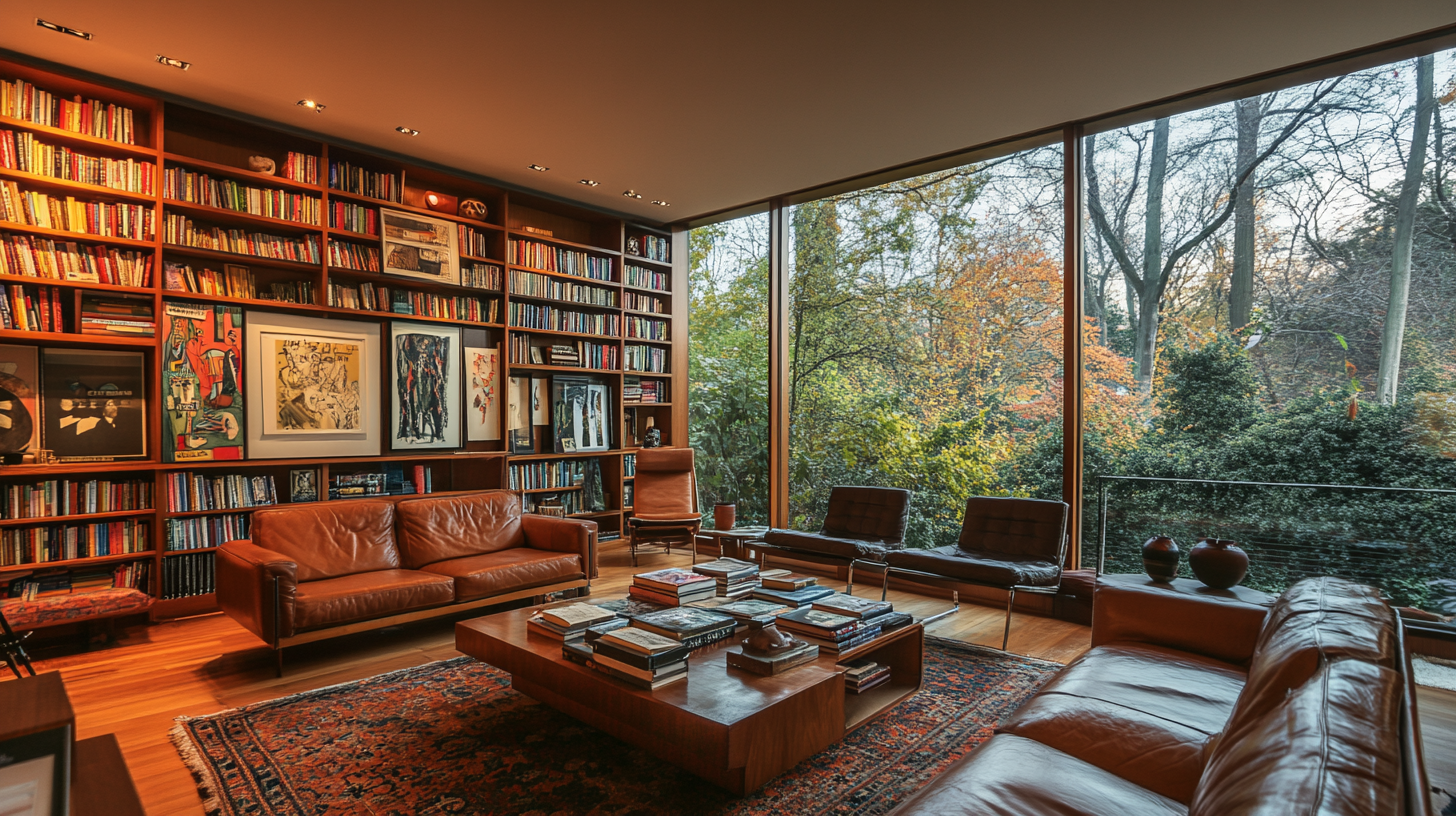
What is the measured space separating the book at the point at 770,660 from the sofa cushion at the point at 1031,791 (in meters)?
0.76

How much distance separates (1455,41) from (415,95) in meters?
5.47

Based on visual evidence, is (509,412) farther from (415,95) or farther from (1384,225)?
(1384,225)

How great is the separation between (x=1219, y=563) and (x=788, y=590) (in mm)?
1697

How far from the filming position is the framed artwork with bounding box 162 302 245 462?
4164 millimetres

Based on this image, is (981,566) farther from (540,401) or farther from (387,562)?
(540,401)

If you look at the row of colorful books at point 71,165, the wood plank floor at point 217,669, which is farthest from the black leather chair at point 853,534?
the row of colorful books at point 71,165

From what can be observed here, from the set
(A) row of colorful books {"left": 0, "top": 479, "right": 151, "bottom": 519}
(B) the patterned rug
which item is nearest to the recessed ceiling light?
(A) row of colorful books {"left": 0, "top": 479, "right": 151, "bottom": 519}

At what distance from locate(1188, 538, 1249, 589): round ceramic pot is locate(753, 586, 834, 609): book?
4.77 feet

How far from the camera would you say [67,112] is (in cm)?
389

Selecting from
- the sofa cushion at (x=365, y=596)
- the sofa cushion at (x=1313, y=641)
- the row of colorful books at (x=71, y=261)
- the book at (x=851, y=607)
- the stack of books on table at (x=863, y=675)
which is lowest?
the stack of books on table at (x=863, y=675)

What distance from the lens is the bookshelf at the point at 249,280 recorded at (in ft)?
12.6

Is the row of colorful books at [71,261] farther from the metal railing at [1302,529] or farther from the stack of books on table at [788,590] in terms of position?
the metal railing at [1302,529]

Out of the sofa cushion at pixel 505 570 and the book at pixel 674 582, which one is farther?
the sofa cushion at pixel 505 570

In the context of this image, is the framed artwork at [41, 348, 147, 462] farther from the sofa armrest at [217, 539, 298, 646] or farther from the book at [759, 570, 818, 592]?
the book at [759, 570, 818, 592]
